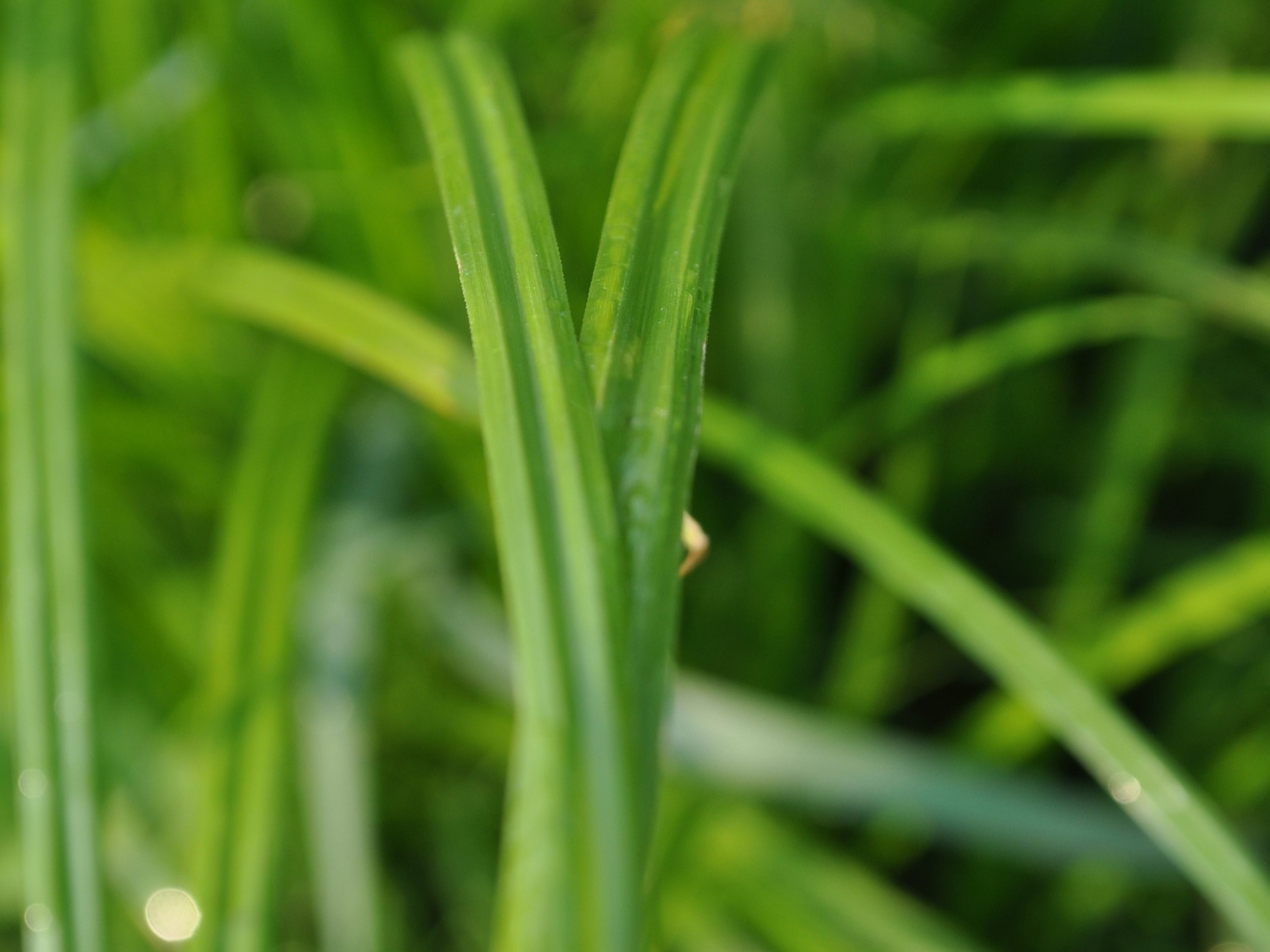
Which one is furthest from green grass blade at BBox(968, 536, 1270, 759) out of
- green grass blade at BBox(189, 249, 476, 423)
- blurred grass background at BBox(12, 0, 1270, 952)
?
green grass blade at BBox(189, 249, 476, 423)

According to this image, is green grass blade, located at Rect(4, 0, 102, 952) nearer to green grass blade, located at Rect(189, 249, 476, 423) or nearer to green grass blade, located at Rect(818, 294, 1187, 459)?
green grass blade, located at Rect(189, 249, 476, 423)

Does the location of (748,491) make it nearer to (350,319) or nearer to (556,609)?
(350,319)

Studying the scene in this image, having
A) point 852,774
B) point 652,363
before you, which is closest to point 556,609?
A: point 652,363

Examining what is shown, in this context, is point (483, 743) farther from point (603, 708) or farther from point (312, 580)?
point (603, 708)

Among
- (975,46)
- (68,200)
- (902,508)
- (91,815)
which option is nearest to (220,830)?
(91,815)

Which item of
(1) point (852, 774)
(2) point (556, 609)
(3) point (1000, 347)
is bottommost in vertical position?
(2) point (556, 609)

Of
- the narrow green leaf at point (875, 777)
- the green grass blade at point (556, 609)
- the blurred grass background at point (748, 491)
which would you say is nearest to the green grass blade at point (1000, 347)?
the blurred grass background at point (748, 491)
